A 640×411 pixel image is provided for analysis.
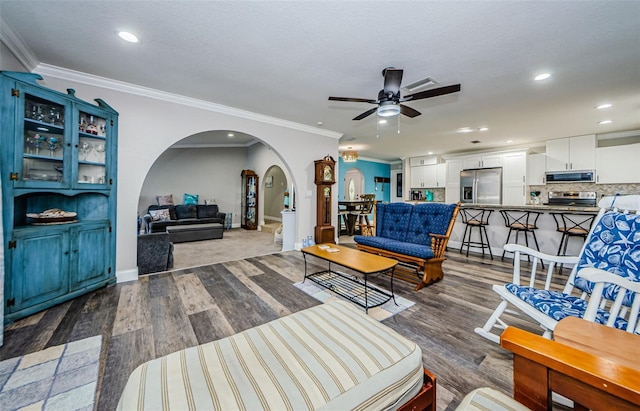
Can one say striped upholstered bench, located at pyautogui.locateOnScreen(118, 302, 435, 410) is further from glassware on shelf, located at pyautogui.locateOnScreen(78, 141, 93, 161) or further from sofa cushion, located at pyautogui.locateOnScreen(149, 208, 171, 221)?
sofa cushion, located at pyautogui.locateOnScreen(149, 208, 171, 221)

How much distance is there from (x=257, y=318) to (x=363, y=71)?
2.95 m

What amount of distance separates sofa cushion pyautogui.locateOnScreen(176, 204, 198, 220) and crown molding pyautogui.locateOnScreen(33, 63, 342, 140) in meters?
4.01

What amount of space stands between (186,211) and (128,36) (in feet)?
18.1

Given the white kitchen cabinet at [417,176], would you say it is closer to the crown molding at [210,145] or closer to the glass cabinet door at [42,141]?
the crown molding at [210,145]

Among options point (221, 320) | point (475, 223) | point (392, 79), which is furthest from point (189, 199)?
point (475, 223)

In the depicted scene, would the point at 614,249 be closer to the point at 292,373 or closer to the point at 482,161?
the point at 292,373

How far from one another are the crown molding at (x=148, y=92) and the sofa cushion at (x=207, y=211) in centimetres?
394

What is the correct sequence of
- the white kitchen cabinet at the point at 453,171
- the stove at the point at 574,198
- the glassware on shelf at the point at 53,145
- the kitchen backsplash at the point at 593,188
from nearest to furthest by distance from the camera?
the glassware on shelf at the point at 53,145
the kitchen backsplash at the point at 593,188
the stove at the point at 574,198
the white kitchen cabinet at the point at 453,171

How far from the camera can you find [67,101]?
263 centimetres

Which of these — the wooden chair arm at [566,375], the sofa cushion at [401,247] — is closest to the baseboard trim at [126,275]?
the sofa cushion at [401,247]

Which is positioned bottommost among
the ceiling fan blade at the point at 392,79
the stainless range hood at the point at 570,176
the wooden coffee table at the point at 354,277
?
the wooden coffee table at the point at 354,277

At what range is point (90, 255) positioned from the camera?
2830 millimetres

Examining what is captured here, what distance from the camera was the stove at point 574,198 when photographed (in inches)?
210

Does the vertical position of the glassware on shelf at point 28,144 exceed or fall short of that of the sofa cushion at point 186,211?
it exceeds it
